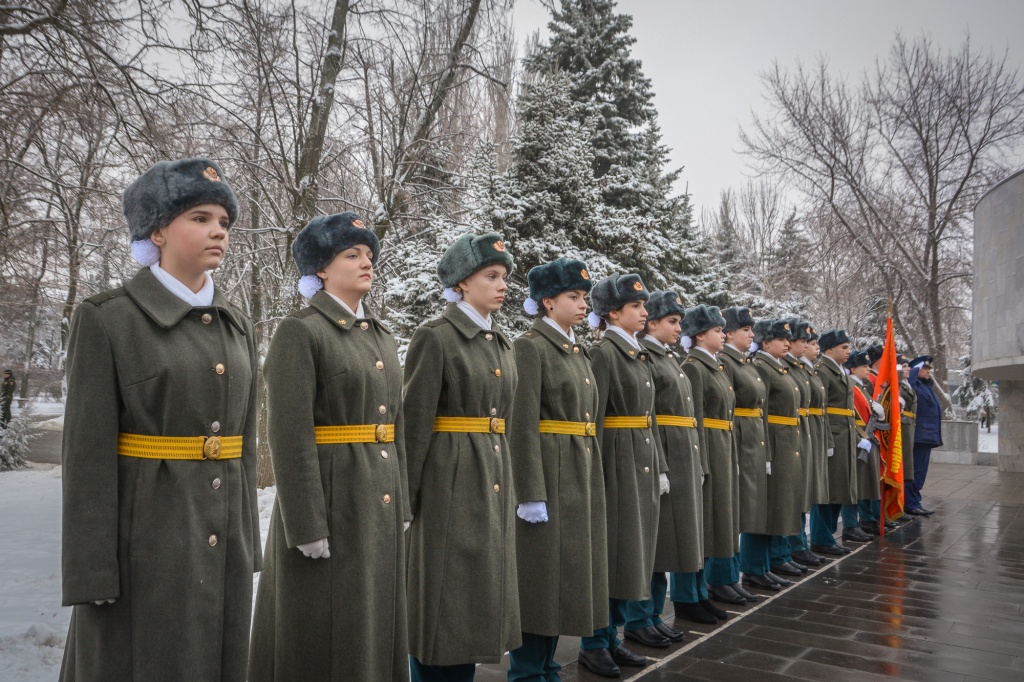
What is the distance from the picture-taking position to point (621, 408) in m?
5.30

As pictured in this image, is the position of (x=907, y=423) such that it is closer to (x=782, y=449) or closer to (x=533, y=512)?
(x=782, y=449)

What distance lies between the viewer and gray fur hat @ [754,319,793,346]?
814 centimetres

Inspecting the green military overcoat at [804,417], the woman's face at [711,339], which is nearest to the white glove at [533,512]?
the woman's face at [711,339]

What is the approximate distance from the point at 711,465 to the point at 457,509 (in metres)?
3.23

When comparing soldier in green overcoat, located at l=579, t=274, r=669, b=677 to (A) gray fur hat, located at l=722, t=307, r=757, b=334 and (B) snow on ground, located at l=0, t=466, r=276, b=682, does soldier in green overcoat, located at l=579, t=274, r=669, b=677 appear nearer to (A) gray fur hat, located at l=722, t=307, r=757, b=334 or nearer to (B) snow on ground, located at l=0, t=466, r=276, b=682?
(A) gray fur hat, located at l=722, t=307, r=757, b=334

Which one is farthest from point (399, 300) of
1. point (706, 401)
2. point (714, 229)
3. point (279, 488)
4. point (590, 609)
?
point (714, 229)

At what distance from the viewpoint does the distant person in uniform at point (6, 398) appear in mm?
13814

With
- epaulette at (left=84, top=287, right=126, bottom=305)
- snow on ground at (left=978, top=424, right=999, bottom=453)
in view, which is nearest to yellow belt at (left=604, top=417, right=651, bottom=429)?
epaulette at (left=84, top=287, right=126, bottom=305)

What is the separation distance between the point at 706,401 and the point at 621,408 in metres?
1.61

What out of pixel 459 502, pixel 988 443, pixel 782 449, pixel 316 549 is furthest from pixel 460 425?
pixel 988 443

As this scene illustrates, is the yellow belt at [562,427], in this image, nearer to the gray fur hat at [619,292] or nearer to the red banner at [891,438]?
the gray fur hat at [619,292]

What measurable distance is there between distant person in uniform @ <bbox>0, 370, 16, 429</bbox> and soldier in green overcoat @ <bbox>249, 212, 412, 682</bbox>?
12.6 m

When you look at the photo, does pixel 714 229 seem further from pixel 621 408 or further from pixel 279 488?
pixel 279 488

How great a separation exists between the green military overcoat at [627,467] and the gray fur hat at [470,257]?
4.52ft
